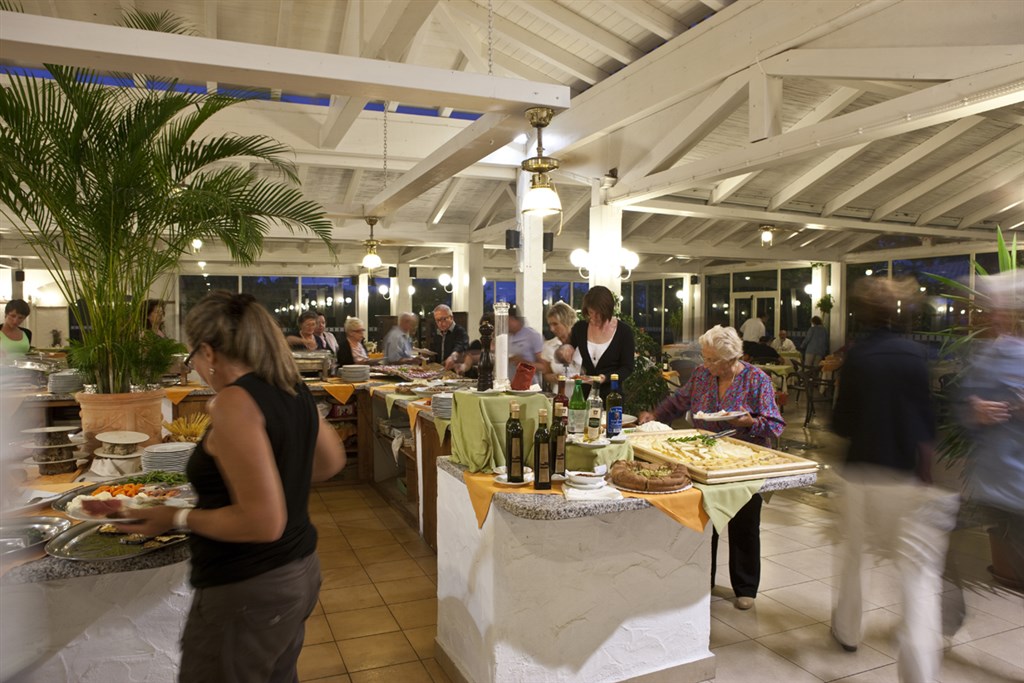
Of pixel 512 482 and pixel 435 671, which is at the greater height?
pixel 512 482

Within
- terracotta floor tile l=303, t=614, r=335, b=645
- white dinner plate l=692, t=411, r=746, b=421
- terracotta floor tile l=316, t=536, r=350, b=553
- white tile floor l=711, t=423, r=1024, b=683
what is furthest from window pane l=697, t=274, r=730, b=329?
terracotta floor tile l=303, t=614, r=335, b=645

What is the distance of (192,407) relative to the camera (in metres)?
5.70

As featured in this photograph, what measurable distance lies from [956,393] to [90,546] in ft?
13.7

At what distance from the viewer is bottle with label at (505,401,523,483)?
2734 millimetres

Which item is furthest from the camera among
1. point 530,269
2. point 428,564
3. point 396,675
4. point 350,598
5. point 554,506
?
point 530,269

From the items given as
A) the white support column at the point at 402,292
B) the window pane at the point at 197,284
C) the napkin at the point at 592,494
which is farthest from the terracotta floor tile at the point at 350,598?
the window pane at the point at 197,284

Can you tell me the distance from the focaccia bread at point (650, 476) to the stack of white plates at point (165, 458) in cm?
171

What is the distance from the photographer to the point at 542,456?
2.68 metres

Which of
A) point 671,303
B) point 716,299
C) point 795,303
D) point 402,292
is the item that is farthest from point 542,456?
point 671,303

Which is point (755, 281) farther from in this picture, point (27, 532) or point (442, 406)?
point (27, 532)

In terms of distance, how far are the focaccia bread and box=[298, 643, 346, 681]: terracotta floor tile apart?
5.03 feet

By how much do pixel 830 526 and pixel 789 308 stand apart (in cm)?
1381

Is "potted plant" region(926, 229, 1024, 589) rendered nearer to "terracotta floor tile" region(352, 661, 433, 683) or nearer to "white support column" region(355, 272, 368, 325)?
"terracotta floor tile" region(352, 661, 433, 683)

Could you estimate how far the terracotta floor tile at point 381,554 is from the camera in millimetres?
4484
